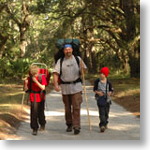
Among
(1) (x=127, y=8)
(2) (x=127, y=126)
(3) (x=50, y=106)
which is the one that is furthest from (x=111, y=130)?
(1) (x=127, y=8)

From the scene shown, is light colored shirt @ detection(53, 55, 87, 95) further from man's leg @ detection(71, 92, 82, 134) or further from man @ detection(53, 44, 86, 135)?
man's leg @ detection(71, 92, 82, 134)

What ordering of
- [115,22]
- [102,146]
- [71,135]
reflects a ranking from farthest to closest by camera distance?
[115,22] < [71,135] < [102,146]

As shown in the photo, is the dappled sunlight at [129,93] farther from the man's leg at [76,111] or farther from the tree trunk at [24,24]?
the tree trunk at [24,24]

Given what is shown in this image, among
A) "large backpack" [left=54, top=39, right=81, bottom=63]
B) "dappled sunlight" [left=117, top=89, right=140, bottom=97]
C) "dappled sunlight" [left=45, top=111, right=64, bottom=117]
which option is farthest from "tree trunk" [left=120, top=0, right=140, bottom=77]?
"large backpack" [left=54, top=39, right=81, bottom=63]

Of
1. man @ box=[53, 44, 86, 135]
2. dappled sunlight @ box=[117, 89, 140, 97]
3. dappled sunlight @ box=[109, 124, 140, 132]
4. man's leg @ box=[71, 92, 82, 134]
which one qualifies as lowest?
dappled sunlight @ box=[109, 124, 140, 132]

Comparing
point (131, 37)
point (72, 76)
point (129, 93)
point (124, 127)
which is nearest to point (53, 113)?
point (124, 127)

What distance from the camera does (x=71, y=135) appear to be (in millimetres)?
7418

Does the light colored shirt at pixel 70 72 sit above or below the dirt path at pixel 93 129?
above

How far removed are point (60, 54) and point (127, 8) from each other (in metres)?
12.7

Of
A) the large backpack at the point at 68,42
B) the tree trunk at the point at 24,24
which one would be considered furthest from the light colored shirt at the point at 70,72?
the tree trunk at the point at 24,24

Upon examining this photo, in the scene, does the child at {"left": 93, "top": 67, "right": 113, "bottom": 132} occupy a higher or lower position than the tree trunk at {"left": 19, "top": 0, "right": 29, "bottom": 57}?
lower

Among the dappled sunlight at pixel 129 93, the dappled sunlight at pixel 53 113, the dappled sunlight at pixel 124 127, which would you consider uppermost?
the dappled sunlight at pixel 129 93

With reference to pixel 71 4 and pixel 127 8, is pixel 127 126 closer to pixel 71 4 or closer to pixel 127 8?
pixel 127 8

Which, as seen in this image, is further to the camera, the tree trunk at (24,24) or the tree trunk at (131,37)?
the tree trunk at (24,24)
